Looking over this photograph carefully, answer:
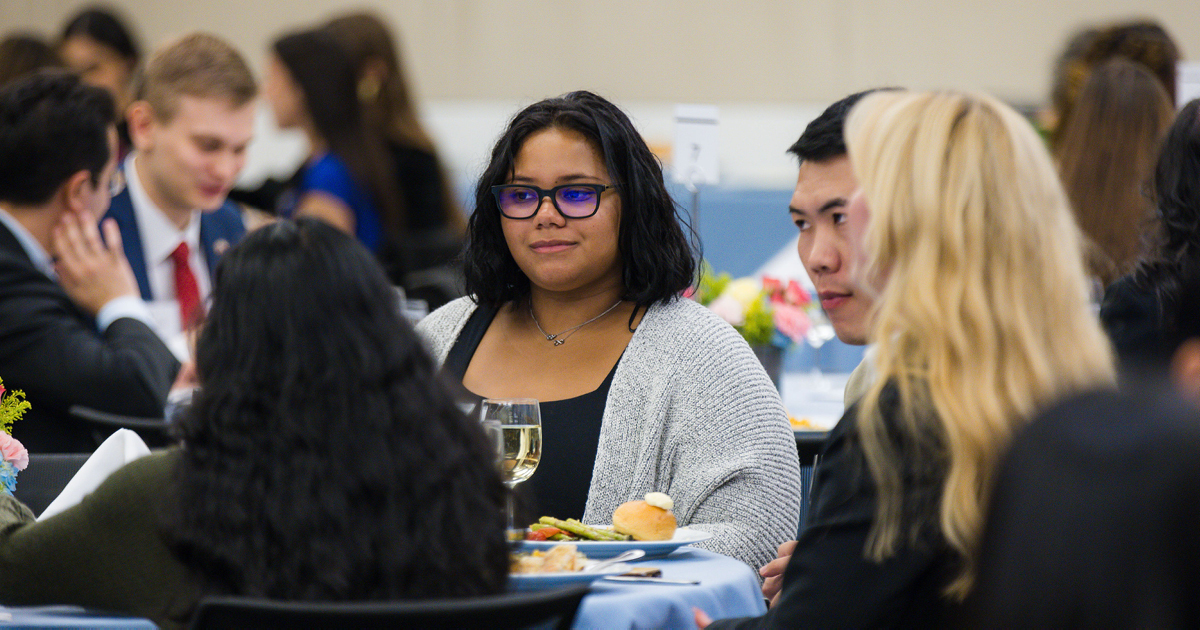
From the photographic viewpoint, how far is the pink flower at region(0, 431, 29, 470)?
5.89ft

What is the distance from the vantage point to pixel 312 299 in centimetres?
126

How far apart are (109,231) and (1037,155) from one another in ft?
9.20

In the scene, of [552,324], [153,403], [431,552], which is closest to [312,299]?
[431,552]

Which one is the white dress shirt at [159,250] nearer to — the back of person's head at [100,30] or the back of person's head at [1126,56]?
the back of person's head at [100,30]

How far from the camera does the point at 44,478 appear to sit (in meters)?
2.22

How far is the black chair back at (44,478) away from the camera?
2.20m

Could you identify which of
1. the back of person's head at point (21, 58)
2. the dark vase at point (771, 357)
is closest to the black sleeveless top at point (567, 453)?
the dark vase at point (771, 357)

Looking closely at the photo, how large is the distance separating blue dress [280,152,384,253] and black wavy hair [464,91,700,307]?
223 centimetres

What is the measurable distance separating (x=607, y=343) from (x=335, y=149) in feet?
8.41

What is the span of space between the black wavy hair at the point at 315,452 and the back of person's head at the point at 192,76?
288 cm

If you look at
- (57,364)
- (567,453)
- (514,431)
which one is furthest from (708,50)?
(514,431)

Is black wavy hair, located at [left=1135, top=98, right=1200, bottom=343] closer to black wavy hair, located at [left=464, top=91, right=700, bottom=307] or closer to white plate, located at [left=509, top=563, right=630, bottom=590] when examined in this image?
black wavy hair, located at [left=464, top=91, right=700, bottom=307]

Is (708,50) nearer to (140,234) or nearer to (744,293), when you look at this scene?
(744,293)

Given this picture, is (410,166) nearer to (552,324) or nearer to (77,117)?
(77,117)
